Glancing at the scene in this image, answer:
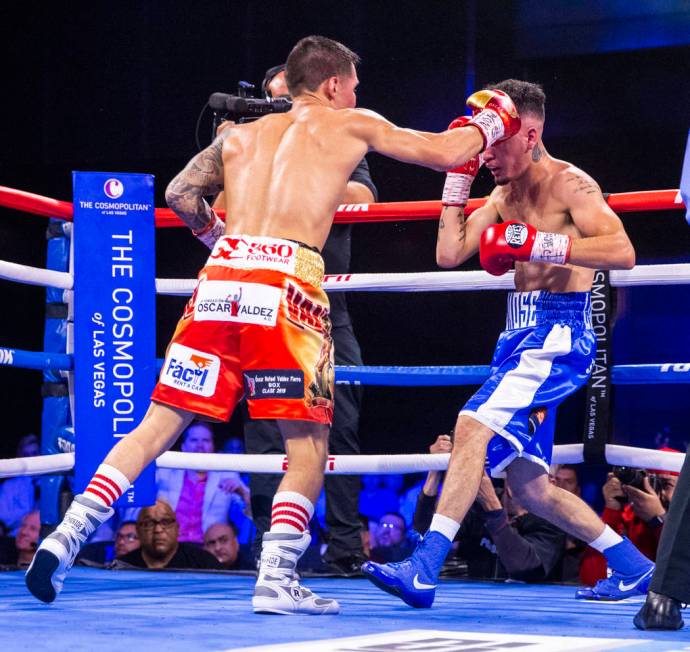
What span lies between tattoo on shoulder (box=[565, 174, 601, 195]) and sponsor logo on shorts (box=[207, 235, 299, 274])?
2.44ft

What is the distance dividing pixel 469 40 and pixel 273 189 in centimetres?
286

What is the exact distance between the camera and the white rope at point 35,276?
2.82 m

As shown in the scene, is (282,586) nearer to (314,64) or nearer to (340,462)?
(340,462)

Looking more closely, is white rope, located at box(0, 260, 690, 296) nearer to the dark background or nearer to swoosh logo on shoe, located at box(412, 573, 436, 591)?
swoosh logo on shoe, located at box(412, 573, 436, 591)

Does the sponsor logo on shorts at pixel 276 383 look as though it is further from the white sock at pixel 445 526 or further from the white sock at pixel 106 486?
the white sock at pixel 445 526

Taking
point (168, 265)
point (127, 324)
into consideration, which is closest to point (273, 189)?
point (127, 324)

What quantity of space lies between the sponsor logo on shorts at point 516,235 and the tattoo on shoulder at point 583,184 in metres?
0.25

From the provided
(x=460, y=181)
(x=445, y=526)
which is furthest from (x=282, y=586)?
(x=460, y=181)

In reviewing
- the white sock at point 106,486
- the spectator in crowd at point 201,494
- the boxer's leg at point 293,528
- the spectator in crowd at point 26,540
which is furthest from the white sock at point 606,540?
the spectator in crowd at point 201,494

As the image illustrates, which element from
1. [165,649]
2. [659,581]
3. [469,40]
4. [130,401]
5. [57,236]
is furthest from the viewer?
[469,40]

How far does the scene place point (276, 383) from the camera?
2252mm

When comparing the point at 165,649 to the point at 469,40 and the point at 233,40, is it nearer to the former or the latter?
the point at 469,40

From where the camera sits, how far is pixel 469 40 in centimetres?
496

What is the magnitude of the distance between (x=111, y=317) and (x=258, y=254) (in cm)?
86
